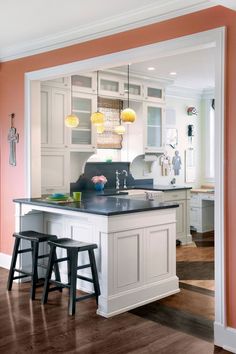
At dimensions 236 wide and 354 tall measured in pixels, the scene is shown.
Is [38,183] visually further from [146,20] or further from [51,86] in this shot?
[146,20]

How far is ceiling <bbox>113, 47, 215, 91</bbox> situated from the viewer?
541 centimetres

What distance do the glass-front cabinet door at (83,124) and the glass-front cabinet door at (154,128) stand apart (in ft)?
3.54

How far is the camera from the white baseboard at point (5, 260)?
5340mm

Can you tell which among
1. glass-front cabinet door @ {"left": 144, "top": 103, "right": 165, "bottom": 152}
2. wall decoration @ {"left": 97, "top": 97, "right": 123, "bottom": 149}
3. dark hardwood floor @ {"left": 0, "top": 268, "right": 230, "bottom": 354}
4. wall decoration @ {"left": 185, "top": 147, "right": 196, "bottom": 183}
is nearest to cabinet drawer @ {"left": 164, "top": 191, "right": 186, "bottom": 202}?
glass-front cabinet door @ {"left": 144, "top": 103, "right": 165, "bottom": 152}

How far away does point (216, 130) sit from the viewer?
324cm

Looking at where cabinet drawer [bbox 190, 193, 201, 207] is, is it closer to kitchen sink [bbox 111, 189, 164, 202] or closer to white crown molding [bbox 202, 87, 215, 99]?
kitchen sink [bbox 111, 189, 164, 202]

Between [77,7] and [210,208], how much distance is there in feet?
16.3

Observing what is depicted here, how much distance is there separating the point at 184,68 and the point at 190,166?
2.48m

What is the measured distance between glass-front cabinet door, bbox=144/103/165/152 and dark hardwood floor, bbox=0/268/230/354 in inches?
129

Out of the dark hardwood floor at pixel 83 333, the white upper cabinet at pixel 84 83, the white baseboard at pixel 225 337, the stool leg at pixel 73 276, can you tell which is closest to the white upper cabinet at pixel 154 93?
the white upper cabinet at pixel 84 83

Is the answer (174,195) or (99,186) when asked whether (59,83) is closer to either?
(99,186)

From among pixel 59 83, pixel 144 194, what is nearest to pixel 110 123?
pixel 144 194

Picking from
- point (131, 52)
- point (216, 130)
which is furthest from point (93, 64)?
point (216, 130)

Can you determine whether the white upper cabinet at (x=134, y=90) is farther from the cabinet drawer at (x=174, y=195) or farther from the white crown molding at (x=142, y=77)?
the cabinet drawer at (x=174, y=195)
